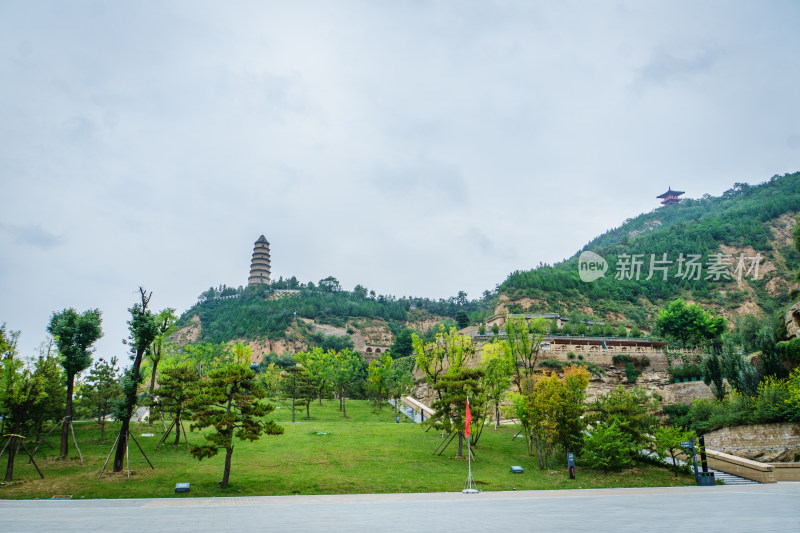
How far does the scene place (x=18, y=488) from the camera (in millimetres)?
15500

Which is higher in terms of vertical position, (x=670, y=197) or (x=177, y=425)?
(x=670, y=197)

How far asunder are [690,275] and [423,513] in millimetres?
83499

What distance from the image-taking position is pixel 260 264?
12169cm

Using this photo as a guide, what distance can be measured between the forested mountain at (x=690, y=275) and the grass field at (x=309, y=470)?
47549 millimetres

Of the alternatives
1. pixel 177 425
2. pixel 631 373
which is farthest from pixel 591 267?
pixel 177 425

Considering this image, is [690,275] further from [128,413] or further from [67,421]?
[67,421]

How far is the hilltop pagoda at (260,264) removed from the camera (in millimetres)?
120688

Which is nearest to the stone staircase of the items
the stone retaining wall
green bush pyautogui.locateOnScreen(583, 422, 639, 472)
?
the stone retaining wall

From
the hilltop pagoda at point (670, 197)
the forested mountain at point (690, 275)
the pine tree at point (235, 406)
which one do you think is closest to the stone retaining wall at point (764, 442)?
the pine tree at point (235, 406)

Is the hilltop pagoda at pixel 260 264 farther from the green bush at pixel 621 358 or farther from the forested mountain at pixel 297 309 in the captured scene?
the green bush at pixel 621 358

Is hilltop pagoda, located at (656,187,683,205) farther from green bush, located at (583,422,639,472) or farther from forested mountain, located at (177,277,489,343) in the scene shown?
green bush, located at (583,422,639,472)

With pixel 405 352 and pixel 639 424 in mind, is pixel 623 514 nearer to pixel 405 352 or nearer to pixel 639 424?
pixel 639 424

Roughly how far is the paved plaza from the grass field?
148 centimetres

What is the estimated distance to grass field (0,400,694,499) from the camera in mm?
16078
